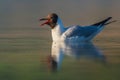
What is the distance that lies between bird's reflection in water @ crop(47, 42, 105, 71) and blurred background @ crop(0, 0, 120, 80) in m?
0.12

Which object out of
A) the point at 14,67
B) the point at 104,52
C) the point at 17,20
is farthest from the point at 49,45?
the point at 17,20

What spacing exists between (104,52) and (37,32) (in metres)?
3.14

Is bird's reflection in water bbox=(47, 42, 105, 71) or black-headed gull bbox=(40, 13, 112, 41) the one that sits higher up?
black-headed gull bbox=(40, 13, 112, 41)

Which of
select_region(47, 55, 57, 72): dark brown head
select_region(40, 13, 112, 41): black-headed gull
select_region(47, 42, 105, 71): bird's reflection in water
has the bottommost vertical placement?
select_region(47, 55, 57, 72): dark brown head

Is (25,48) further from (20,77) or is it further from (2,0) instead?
(2,0)

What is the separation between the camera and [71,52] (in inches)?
427

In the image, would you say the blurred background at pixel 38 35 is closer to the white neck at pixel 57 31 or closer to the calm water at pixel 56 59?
the calm water at pixel 56 59

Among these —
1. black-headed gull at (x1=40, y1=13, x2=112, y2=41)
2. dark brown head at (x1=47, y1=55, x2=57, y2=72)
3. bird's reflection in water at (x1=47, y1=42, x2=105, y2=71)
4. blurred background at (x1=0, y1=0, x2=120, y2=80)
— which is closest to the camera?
blurred background at (x1=0, y1=0, x2=120, y2=80)

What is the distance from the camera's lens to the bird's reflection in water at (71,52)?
10016mm

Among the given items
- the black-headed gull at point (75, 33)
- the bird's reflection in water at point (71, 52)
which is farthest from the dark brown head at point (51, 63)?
the black-headed gull at point (75, 33)

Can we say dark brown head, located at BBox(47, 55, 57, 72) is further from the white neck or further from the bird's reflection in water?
the white neck

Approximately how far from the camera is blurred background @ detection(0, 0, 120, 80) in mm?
9297

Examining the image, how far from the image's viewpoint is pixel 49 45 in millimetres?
11875

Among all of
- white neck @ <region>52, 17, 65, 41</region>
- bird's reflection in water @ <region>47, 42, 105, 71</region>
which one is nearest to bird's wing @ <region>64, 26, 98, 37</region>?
white neck @ <region>52, 17, 65, 41</region>
